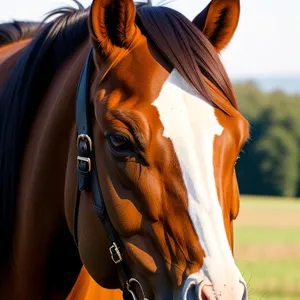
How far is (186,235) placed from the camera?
10.6 feet

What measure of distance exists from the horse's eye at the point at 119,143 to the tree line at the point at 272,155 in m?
62.5

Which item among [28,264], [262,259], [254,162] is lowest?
[254,162]

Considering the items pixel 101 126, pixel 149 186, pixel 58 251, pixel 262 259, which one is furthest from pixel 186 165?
pixel 262 259

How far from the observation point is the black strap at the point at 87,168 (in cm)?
351

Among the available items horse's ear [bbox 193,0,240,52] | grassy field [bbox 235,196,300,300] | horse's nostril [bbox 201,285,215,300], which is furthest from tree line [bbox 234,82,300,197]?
horse's nostril [bbox 201,285,215,300]

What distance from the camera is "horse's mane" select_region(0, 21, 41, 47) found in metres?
5.56

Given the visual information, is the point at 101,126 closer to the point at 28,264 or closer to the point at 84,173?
the point at 84,173

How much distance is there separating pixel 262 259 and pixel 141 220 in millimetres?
25486

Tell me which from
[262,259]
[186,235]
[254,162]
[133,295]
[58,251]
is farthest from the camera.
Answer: [254,162]

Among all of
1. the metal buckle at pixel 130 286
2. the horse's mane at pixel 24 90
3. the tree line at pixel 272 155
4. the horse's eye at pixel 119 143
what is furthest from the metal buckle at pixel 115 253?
the tree line at pixel 272 155

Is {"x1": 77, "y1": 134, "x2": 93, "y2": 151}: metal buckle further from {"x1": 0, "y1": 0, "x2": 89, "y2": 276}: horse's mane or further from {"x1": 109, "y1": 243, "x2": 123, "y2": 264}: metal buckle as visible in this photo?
{"x1": 0, "y1": 0, "x2": 89, "y2": 276}: horse's mane

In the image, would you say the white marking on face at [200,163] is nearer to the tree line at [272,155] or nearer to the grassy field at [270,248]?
the grassy field at [270,248]

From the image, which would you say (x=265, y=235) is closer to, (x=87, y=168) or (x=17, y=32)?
(x=17, y=32)

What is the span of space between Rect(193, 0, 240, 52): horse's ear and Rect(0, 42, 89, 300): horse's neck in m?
0.69
